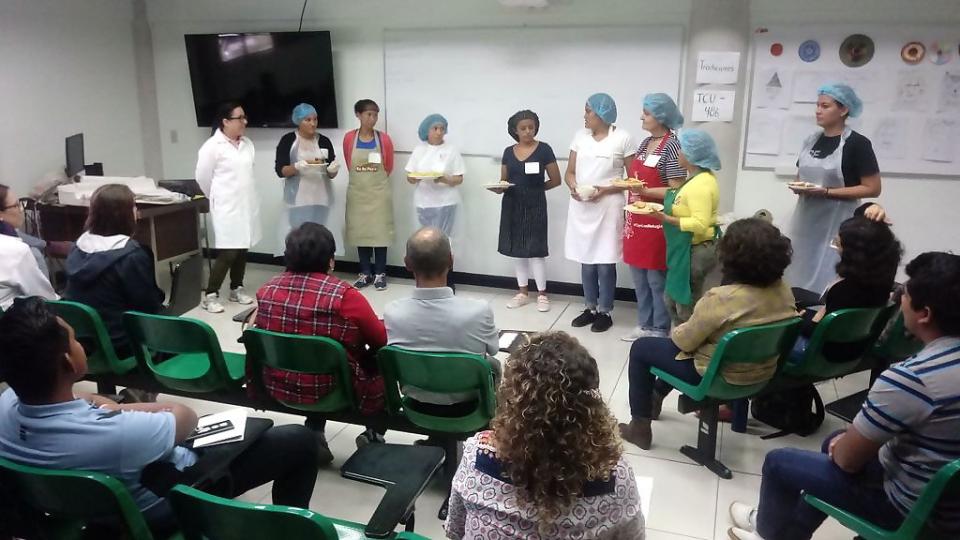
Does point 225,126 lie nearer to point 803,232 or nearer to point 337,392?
point 337,392

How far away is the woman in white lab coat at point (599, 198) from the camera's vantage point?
4652 millimetres

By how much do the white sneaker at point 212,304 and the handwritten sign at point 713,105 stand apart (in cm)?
355

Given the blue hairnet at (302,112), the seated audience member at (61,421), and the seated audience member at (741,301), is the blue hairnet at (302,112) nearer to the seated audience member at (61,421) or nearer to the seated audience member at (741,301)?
the seated audience member at (741,301)

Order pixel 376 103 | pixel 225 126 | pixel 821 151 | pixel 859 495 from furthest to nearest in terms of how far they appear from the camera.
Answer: pixel 376 103 → pixel 225 126 → pixel 821 151 → pixel 859 495

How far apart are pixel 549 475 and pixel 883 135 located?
14.3ft

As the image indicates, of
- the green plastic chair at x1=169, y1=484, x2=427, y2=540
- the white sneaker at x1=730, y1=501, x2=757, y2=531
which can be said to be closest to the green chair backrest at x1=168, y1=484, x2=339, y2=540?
the green plastic chair at x1=169, y1=484, x2=427, y2=540

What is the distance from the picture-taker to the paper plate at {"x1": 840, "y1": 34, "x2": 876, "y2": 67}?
15.2 ft

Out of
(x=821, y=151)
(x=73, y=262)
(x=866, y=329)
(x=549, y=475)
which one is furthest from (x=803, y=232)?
(x=73, y=262)

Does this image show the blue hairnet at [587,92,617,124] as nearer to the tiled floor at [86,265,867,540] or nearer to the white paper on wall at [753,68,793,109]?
the white paper on wall at [753,68,793,109]

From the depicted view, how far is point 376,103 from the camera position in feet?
19.3

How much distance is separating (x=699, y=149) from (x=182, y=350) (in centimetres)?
268

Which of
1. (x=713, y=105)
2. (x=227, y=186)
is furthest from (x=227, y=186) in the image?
(x=713, y=105)

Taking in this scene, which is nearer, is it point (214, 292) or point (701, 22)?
point (701, 22)

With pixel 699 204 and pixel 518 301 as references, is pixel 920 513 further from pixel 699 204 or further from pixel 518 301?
pixel 518 301
